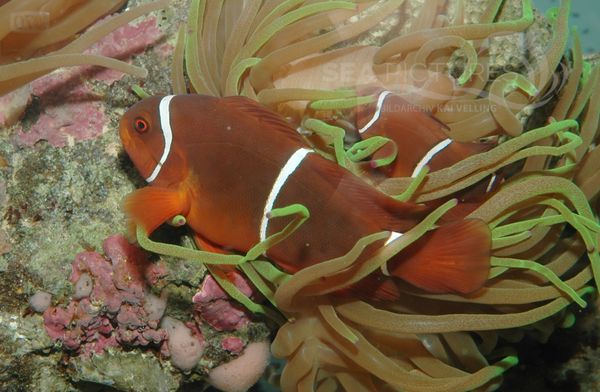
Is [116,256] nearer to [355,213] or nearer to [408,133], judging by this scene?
[355,213]

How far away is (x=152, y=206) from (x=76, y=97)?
51cm

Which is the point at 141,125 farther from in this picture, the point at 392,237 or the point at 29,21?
the point at 392,237


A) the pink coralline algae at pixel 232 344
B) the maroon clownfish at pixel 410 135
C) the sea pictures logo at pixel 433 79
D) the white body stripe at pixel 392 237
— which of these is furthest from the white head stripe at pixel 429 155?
the pink coralline algae at pixel 232 344

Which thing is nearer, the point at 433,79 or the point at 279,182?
the point at 279,182

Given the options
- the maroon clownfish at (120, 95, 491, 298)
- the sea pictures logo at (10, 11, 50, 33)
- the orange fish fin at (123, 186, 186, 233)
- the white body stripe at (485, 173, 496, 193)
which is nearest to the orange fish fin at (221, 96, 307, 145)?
the maroon clownfish at (120, 95, 491, 298)

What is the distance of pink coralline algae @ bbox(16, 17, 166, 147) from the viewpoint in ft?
4.65

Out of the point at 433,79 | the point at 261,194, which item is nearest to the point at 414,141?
the point at 433,79

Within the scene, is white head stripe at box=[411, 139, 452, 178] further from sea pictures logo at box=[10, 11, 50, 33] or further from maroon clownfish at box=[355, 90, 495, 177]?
sea pictures logo at box=[10, 11, 50, 33]

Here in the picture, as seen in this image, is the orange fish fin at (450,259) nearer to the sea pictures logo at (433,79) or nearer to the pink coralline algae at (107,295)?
the sea pictures logo at (433,79)

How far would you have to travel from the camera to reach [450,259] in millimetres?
1167

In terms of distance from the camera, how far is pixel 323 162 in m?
1.19

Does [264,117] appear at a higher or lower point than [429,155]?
higher

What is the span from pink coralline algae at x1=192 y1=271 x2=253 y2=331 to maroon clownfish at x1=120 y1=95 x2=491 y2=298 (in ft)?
0.43

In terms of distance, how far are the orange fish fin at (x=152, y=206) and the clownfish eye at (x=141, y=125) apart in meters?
0.14
